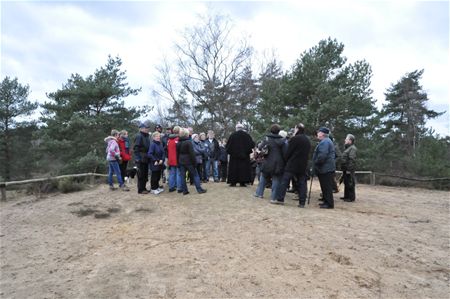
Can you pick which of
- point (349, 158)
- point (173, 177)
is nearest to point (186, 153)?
point (173, 177)

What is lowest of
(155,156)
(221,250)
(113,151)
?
(221,250)

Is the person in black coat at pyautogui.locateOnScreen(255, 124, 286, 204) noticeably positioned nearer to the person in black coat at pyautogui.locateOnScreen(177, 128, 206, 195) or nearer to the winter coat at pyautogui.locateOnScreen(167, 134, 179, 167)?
the person in black coat at pyautogui.locateOnScreen(177, 128, 206, 195)

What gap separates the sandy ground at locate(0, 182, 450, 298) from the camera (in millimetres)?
4117

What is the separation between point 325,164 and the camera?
7.84 metres

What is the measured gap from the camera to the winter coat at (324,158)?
308 inches

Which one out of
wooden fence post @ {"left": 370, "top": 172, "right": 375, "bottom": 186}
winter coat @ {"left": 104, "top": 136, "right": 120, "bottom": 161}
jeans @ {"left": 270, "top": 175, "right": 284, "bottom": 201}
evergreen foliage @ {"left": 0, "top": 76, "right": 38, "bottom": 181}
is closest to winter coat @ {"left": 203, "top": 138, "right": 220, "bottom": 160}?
winter coat @ {"left": 104, "top": 136, "right": 120, "bottom": 161}

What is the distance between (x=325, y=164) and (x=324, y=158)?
14 cm

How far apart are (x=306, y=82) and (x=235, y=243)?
16.0m

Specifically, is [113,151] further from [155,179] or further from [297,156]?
[297,156]

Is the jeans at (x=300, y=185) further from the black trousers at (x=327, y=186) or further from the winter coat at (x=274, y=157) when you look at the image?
the black trousers at (x=327, y=186)

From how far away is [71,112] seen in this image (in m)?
21.0

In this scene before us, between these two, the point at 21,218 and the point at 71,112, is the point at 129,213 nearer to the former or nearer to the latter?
the point at 21,218

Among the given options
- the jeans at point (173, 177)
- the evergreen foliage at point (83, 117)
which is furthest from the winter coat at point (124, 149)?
the evergreen foliage at point (83, 117)

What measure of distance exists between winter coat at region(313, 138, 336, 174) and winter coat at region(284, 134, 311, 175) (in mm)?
323
